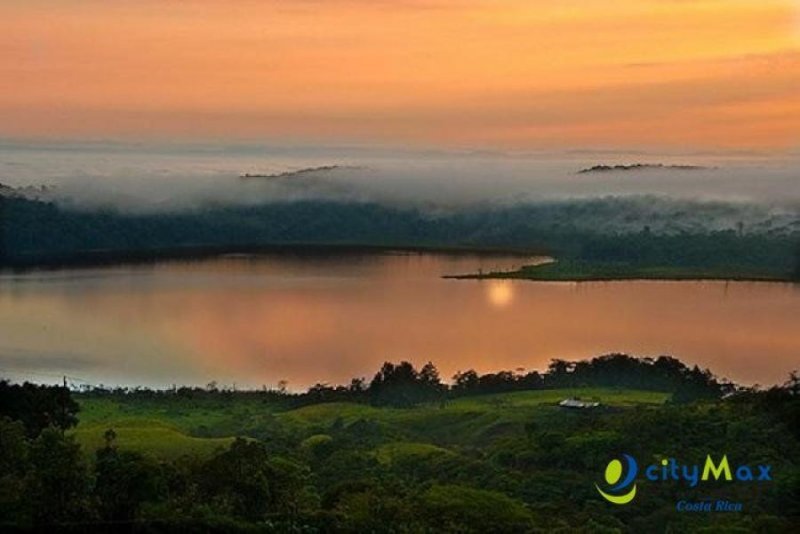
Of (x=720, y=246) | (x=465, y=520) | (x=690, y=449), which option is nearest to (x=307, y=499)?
(x=465, y=520)

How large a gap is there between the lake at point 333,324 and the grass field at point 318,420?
2.85 meters

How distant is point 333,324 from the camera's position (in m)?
24.4

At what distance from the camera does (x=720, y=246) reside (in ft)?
127

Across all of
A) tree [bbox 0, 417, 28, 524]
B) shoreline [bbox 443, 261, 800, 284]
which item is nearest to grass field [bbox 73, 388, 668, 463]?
tree [bbox 0, 417, 28, 524]

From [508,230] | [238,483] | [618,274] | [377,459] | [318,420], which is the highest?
[508,230]

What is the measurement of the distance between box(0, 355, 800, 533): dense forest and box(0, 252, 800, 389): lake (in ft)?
9.73

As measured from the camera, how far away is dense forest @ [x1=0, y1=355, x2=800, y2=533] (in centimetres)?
614

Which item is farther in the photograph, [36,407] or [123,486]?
[36,407]

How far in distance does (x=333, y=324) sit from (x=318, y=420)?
927 cm

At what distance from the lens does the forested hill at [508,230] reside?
30.4 meters

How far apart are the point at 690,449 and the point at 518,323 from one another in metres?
16.8

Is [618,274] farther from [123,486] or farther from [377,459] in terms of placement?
[123,486]

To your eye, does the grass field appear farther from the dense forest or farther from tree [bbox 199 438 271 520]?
tree [bbox 199 438 271 520]

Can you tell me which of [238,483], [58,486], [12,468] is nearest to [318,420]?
[238,483]
